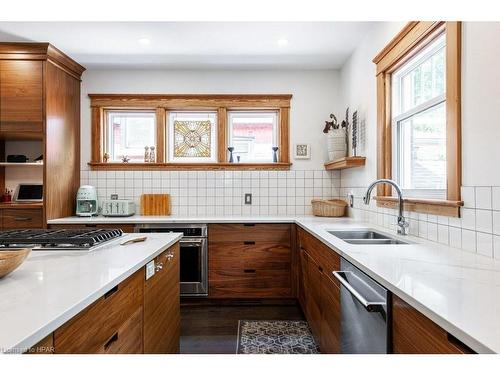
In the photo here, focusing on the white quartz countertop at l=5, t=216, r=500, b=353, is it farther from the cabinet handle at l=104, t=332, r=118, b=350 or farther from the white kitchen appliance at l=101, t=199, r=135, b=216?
the white kitchen appliance at l=101, t=199, r=135, b=216

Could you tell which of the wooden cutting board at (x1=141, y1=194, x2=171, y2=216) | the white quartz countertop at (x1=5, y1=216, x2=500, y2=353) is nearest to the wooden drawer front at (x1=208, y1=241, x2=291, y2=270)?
the wooden cutting board at (x1=141, y1=194, x2=171, y2=216)

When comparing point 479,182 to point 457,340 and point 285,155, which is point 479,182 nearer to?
point 457,340

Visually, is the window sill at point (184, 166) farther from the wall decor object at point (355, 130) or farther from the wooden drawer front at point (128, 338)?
the wooden drawer front at point (128, 338)

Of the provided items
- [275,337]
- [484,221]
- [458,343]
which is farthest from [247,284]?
[458,343]

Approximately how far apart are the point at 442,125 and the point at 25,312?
2153 mm

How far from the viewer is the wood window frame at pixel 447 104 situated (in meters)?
1.61


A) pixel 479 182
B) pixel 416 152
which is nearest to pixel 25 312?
pixel 479 182

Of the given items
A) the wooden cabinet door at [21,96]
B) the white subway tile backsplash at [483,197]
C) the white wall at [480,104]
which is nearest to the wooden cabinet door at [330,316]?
the white subway tile backsplash at [483,197]

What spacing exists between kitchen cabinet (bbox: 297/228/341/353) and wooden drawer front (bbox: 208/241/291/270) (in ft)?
1.05

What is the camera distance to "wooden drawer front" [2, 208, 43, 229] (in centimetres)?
316

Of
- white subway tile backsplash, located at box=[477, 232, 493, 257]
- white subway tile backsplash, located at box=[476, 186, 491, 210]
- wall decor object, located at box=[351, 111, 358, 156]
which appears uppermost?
wall decor object, located at box=[351, 111, 358, 156]

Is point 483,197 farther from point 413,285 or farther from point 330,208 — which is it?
point 330,208

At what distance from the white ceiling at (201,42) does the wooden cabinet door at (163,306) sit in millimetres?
1939

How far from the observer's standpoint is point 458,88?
1614mm
